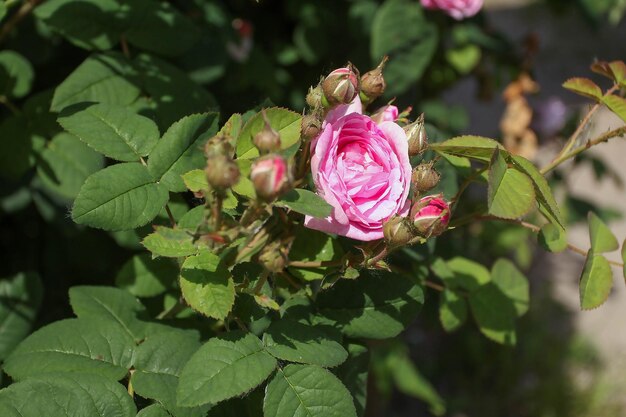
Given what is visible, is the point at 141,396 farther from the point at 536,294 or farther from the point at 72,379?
the point at 536,294

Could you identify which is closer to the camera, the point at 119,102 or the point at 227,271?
the point at 227,271

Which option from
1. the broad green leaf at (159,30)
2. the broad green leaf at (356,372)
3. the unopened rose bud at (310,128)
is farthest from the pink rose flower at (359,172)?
the broad green leaf at (159,30)

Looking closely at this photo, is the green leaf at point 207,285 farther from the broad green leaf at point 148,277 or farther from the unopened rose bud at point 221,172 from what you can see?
the broad green leaf at point 148,277

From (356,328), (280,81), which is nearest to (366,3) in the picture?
(280,81)

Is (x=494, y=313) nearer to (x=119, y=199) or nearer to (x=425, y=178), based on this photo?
(x=425, y=178)

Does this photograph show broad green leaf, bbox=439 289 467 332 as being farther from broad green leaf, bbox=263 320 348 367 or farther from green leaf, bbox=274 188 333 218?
green leaf, bbox=274 188 333 218

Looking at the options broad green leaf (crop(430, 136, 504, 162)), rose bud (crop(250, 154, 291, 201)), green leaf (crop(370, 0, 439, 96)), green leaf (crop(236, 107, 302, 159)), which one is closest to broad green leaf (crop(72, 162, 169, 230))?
green leaf (crop(236, 107, 302, 159))
